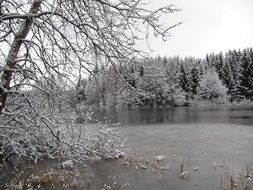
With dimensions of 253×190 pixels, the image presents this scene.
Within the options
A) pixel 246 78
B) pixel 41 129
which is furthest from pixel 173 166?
pixel 246 78

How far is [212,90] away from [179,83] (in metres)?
8.22

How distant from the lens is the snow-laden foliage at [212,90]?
7756 centimetres

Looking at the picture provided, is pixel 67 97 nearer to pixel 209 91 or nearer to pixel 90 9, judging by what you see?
pixel 90 9

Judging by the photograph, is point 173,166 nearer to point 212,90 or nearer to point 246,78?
point 246,78

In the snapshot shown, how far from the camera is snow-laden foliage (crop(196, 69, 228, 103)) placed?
7756cm

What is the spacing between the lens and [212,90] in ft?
258

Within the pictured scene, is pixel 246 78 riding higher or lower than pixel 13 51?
higher

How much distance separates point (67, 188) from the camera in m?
9.74

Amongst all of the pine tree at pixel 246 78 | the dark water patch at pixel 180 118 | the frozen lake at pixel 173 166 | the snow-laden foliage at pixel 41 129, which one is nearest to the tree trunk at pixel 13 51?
the snow-laden foliage at pixel 41 129

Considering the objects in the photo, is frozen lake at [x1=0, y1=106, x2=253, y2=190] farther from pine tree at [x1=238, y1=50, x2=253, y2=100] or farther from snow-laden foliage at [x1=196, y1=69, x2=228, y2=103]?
snow-laden foliage at [x1=196, y1=69, x2=228, y2=103]

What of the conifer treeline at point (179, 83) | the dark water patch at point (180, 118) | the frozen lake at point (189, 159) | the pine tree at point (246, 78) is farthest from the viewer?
the pine tree at point (246, 78)

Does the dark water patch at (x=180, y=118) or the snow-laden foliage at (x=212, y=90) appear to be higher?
the snow-laden foliage at (x=212, y=90)

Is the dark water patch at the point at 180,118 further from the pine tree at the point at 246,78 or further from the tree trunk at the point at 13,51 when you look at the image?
the pine tree at the point at 246,78

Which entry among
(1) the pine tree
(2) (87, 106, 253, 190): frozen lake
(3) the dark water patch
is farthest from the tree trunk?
(1) the pine tree
